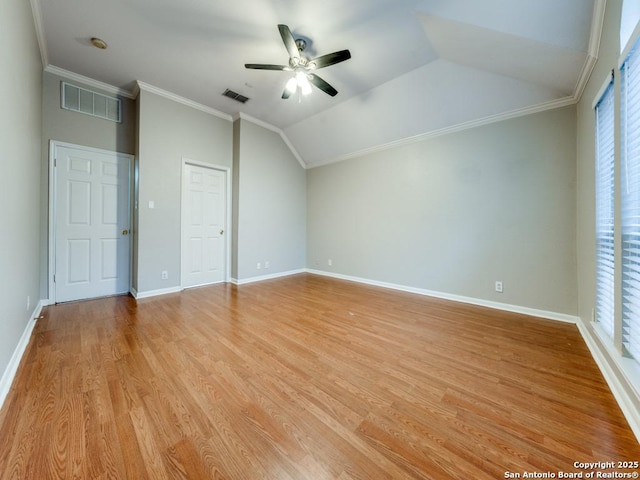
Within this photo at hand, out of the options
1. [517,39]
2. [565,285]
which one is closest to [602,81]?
[517,39]

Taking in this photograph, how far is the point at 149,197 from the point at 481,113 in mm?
4747

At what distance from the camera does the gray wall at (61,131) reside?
9.82 ft

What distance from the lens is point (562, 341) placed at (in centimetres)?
221

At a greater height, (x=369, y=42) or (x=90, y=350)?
(x=369, y=42)

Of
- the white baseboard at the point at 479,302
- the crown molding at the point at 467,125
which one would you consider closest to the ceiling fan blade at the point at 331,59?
the crown molding at the point at 467,125

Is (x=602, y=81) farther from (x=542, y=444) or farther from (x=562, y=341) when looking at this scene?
(x=542, y=444)

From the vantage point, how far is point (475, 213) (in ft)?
10.8

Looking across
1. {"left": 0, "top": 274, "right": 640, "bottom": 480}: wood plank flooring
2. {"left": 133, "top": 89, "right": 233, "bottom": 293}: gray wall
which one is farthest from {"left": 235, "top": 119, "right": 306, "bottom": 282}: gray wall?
{"left": 0, "top": 274, "right": 640, "bottom": 480}: wood plank flooring

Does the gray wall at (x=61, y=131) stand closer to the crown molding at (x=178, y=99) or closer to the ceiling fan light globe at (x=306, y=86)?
the crown molding at (x=178, y=99)

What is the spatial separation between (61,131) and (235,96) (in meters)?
2.28

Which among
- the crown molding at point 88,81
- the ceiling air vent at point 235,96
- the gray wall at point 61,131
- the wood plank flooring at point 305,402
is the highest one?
the ceiling air vent at point 235,96

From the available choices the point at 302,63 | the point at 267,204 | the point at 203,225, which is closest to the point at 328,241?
the point at 267,204

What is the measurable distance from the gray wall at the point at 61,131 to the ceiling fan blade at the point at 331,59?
3096 millimetres

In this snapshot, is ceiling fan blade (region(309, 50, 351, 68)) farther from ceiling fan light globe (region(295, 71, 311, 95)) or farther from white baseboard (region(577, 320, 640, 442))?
white baseboard (region(577, 320, 640, 442))
